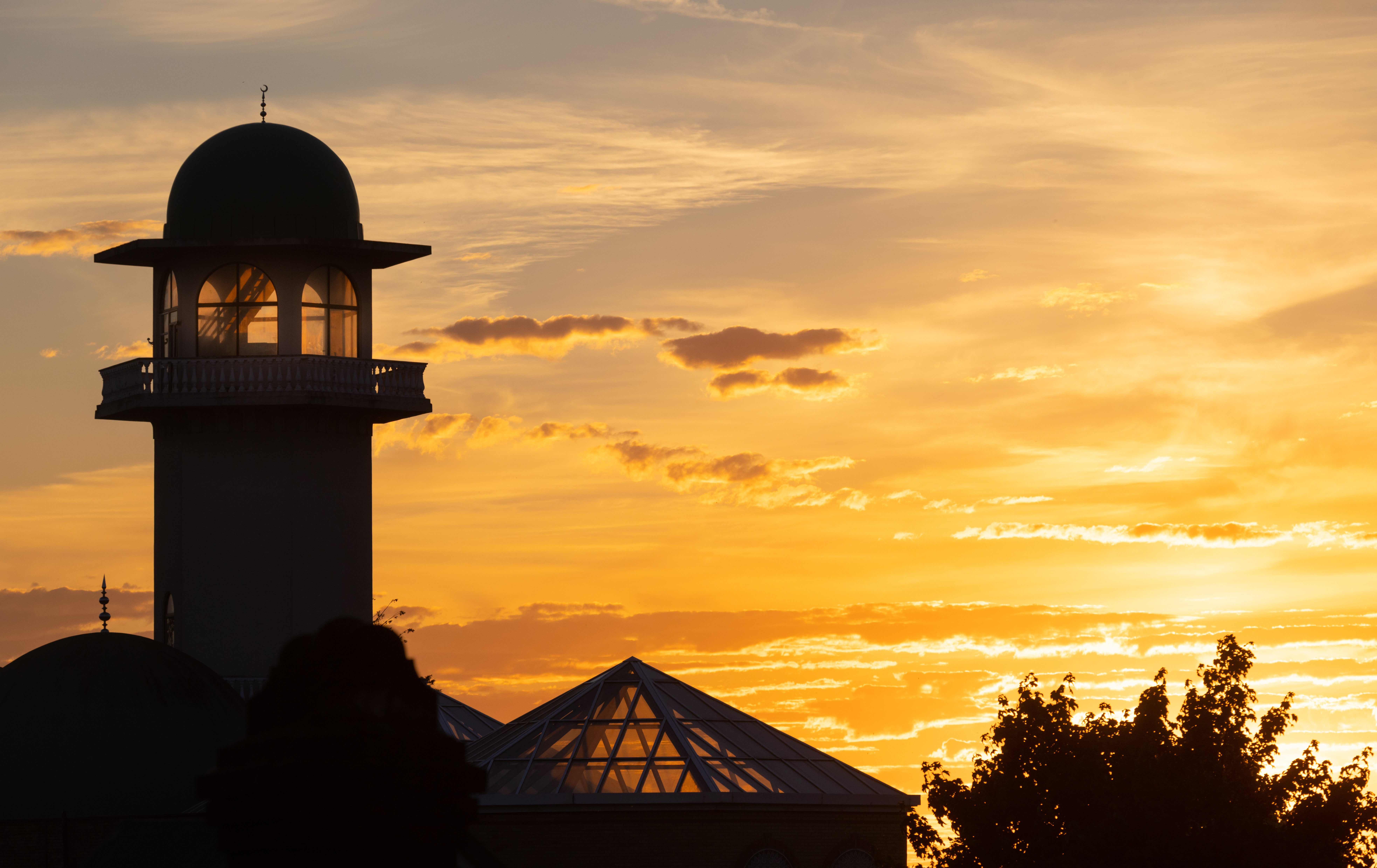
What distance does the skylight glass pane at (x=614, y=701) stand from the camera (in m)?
47.7

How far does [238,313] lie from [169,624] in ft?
29.4

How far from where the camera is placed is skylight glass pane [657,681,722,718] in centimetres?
4834

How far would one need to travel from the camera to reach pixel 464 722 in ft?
185

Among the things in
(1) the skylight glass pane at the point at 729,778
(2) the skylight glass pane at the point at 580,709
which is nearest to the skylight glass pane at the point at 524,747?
(2) the skylight glass pane at the point at 580,709

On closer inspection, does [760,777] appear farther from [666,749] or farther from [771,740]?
[771,740]

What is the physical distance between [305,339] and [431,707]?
35368mm

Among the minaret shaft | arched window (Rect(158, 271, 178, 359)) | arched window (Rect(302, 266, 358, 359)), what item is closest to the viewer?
the minaret shaft

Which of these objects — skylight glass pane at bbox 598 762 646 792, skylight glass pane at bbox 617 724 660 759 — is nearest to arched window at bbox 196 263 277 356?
skylight glass pane at bbox 617 724 660 759

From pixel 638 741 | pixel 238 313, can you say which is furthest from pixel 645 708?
pixel 238 313

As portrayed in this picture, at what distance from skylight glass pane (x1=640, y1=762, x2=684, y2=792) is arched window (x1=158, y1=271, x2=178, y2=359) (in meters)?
18.5

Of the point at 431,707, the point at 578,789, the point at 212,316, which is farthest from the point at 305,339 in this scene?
the point at 431,707

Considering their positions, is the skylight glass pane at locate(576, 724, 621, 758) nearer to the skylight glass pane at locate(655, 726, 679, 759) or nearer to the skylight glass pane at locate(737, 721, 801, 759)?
the skylight glass pane at locate(655, 726, 679, 759)

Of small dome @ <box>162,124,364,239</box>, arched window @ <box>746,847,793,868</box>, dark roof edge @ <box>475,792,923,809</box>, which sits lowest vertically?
arched window @ <box>746,847,793,868</box>

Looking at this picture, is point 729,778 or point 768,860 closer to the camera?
point 768,860
